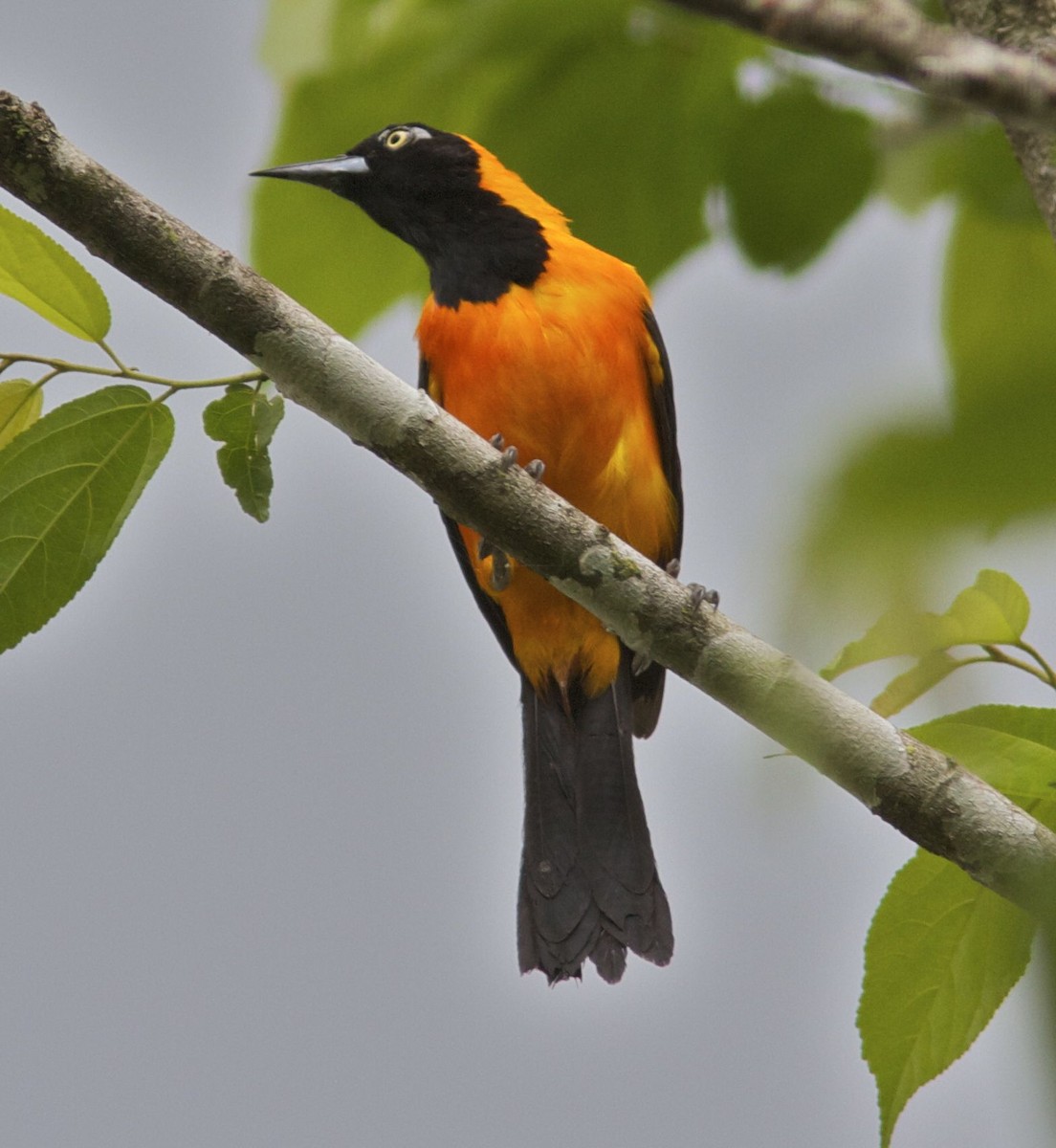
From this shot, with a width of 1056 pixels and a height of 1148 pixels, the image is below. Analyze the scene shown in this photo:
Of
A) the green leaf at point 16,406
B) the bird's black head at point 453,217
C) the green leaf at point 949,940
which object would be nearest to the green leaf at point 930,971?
the green leaf at point 949,940

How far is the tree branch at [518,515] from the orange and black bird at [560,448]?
1516 mm

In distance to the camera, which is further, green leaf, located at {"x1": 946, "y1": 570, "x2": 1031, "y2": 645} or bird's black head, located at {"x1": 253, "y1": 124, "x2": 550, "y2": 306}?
bird's black head, located at {"x1": 253, "y1": 124, "x2": 550, "y2": 306}

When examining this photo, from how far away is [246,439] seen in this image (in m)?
2.36

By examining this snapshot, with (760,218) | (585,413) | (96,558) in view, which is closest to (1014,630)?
(760,218)

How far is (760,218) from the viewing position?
6.36 ft

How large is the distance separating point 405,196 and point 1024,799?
2931mm

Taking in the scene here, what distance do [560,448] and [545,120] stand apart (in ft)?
6.78

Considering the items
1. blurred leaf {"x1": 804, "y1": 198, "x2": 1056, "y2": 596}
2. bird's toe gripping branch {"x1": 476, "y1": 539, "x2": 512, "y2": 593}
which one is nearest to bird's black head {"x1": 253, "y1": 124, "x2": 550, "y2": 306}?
bird's toe gripping branch {"x1": 476, "y1": 539, "x2": 512, "y2": 593}

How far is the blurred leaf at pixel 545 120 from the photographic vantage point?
6.15ft

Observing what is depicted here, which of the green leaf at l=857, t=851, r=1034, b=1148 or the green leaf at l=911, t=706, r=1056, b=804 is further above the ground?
the green leaf at l=911, t=706, r=1056, b=804

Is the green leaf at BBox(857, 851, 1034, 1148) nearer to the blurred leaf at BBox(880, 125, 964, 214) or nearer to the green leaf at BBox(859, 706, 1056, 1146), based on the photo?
the green leaf at BBox(859, 706, 1056, 1146)

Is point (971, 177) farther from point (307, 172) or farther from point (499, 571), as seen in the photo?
point (499, 571)

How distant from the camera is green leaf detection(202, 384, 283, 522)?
7.47 feet

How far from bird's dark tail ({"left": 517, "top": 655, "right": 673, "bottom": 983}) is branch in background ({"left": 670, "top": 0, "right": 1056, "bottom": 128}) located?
130 inches
